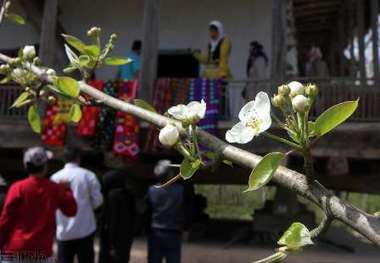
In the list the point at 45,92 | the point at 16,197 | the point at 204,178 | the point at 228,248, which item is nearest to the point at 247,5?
the point at 204,178

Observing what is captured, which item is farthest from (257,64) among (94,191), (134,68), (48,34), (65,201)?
(65,201)

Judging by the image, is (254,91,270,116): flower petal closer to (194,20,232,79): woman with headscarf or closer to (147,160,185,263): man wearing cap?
(147,160,185,263): man wearing cap

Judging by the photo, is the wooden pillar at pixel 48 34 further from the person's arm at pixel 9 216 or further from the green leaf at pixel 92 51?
the green leaf at pixel 92 51

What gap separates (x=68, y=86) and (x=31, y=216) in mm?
3281

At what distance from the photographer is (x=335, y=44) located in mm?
15258

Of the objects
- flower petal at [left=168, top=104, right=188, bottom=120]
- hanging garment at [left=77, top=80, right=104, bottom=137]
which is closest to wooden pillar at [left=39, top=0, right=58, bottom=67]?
hanging garment at [left=77, top=80, right=104, bottom=137]

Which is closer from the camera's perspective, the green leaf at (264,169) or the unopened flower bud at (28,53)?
the green leaf at (264,169)

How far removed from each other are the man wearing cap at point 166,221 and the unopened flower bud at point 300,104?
16.9ft

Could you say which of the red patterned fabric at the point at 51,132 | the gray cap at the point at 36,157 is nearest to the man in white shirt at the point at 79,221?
the gray cap at the point at 36,157

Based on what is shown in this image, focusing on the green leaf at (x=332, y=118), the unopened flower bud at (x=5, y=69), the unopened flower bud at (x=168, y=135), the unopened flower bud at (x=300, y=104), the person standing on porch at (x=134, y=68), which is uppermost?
the person standing on porch at (x=134, y=68)

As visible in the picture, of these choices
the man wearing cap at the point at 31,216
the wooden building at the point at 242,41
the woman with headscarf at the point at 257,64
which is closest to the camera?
the man wearing cap at the point at 31,216

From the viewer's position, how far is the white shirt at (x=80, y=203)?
5629 mm

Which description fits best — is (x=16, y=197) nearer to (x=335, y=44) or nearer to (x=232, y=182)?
(x=232, y=182)

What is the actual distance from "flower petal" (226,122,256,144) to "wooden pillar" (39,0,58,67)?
25.8 ft
